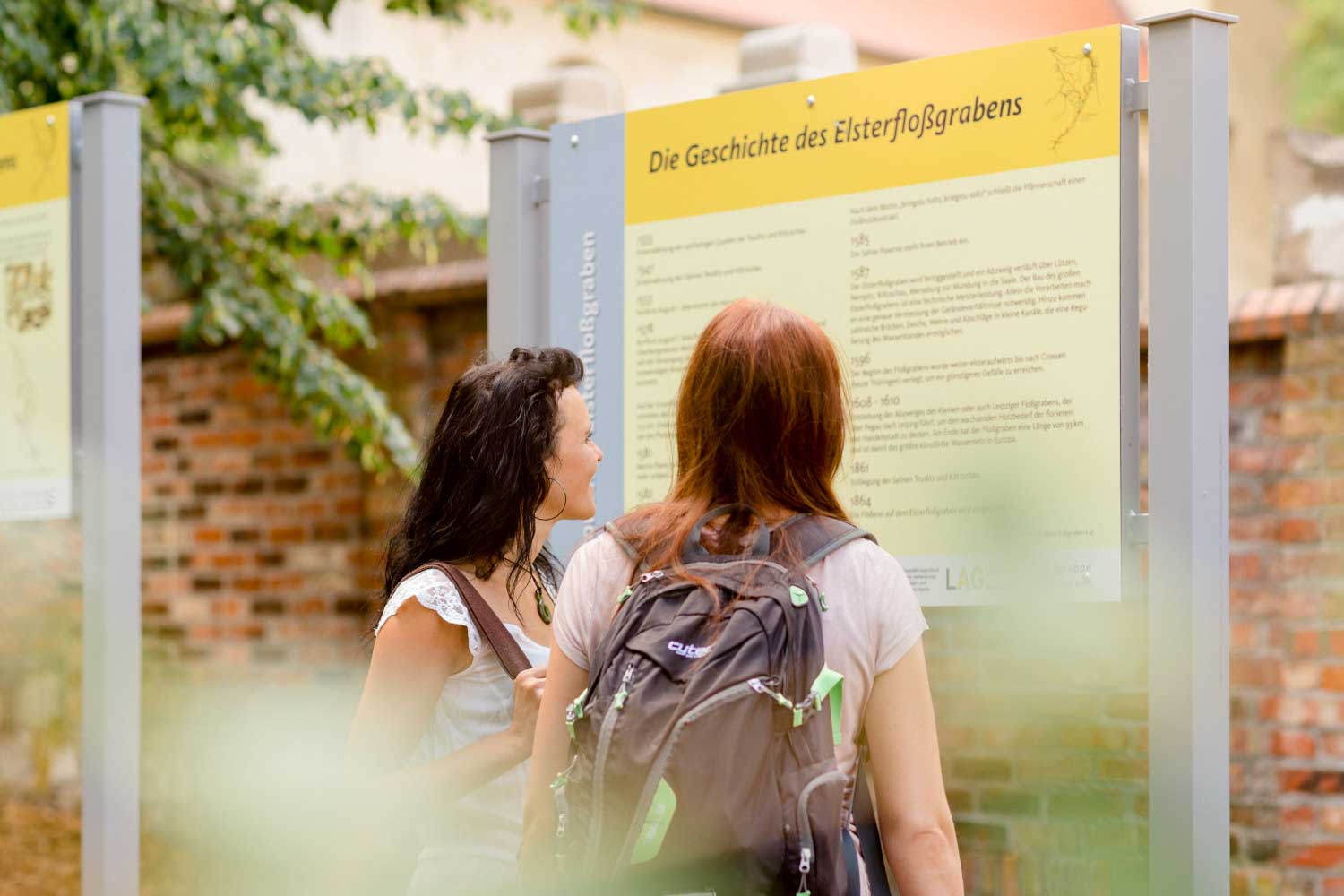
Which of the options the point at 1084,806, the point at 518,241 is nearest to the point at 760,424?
the point at 1084,806

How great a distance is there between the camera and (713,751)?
1.77m

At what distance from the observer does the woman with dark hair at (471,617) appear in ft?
7.50

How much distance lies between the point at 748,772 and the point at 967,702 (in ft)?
10.9

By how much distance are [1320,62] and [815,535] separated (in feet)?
91.0

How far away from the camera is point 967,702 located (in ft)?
16.3

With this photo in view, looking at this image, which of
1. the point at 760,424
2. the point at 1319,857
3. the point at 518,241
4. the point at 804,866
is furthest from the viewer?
the point at 1319,857

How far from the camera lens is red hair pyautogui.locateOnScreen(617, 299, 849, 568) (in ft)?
6.59

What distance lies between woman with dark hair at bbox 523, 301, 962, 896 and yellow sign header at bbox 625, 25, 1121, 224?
30.7 inches

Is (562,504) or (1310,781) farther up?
(562,504)

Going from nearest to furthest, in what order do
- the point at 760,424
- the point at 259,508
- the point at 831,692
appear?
the point at 831,692, the point at 760,424, the point at 259,508

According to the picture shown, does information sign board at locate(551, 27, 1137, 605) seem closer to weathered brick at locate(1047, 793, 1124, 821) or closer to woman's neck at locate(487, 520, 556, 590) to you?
woman's neck at locate(487, 520, 556, 590)

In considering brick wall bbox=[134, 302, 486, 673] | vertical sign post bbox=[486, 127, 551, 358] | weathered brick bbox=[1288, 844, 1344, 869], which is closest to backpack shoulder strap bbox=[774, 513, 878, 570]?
vertical sign post bbox=[486, 127, 551, 358]

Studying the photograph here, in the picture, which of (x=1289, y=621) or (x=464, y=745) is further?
(x=1289, y=621)

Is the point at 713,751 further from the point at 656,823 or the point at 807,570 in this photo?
the point at 807,570
